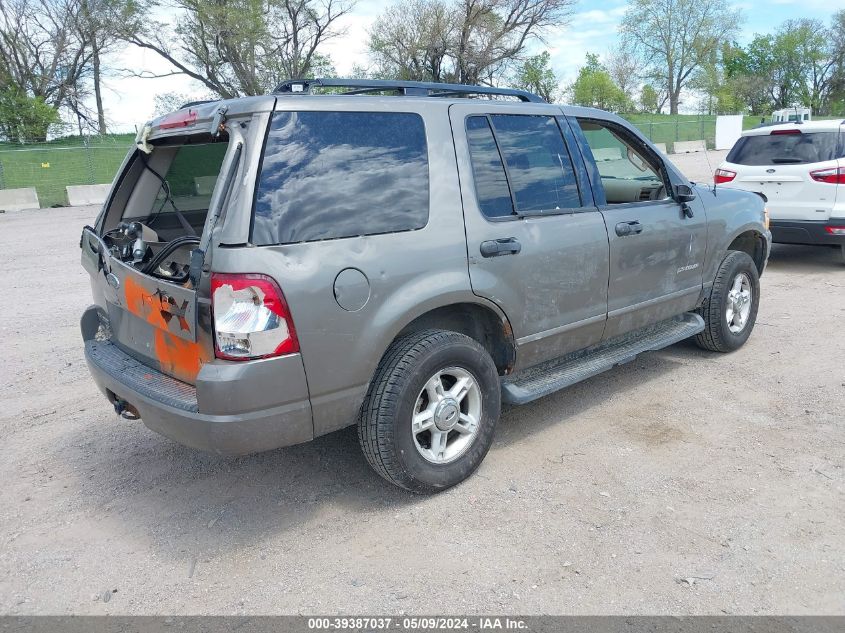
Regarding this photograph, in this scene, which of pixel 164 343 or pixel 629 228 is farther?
pixel 629 228

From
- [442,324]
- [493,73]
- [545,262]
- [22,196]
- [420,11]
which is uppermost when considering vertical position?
[420,11]

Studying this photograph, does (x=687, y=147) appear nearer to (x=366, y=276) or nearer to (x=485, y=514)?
(x=485, y=514)

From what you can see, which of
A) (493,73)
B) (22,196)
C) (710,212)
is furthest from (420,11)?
(710,212)

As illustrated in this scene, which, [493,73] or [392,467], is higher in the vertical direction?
[493,73]

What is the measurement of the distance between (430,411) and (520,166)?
1.49m

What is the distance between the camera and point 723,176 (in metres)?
9.52

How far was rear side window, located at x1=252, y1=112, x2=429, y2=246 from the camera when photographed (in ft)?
10.1

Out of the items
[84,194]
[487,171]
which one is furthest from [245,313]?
[84,194]

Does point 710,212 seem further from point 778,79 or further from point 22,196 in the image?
point 778,79

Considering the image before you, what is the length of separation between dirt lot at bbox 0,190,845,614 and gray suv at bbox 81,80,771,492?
398 mm

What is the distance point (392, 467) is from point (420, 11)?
145 ft

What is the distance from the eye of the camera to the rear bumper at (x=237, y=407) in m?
2.96

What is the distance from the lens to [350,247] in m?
3.21

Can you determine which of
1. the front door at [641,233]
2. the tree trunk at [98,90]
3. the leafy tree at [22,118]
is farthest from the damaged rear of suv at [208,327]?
the tree trunk at [98,90]
